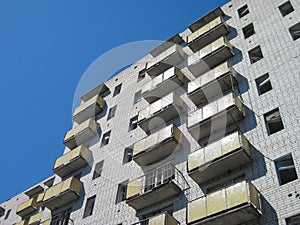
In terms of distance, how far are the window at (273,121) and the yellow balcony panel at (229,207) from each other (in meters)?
3.80

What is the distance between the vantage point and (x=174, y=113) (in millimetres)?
24750

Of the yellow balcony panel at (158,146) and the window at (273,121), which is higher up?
the yellow balcony panel at (158,146)

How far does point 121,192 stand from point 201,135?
6.13 metres

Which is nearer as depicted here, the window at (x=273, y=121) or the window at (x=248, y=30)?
the window at (x=273, y=121)

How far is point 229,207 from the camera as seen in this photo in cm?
1603

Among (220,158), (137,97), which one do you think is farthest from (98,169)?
(220,158)

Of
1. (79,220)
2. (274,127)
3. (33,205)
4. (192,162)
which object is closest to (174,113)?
(192,162)

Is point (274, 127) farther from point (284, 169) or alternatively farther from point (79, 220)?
point (79, 220)

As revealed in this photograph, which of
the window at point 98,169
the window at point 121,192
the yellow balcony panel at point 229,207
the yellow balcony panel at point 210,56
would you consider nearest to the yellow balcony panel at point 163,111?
the yellow balcony panel at point 210,56

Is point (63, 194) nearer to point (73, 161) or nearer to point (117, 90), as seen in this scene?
point (73, 161)

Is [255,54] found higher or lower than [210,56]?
lower

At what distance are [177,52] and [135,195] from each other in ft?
41.5

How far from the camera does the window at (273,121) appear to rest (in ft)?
62.0

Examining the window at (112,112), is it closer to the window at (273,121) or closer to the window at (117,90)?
the window at (117,90)
